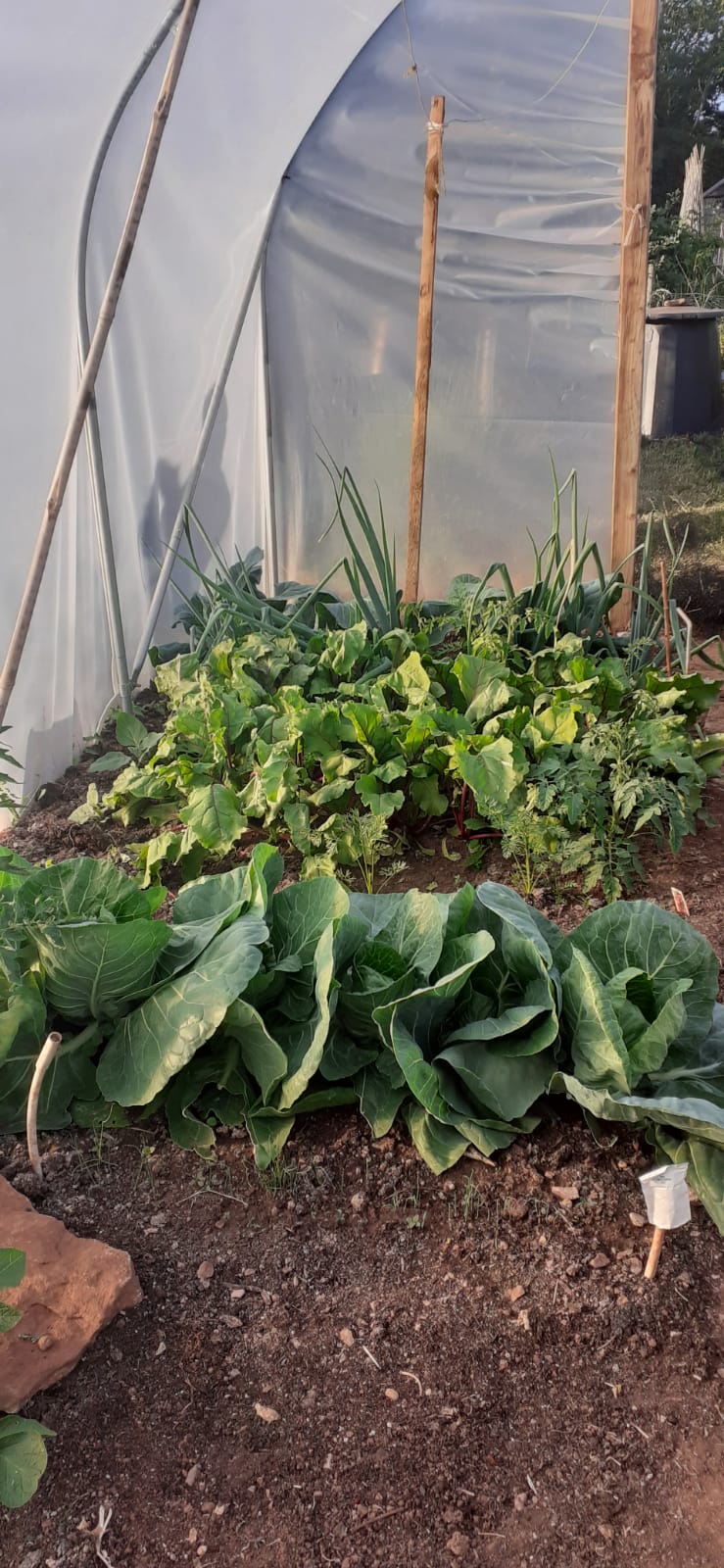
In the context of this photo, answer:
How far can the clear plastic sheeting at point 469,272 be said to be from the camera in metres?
4.35

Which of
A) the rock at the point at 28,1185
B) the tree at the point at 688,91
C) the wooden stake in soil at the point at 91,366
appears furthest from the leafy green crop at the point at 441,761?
the tree at the point at 688,91

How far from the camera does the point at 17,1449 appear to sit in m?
1.16

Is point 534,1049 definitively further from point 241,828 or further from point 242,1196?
point 241,828

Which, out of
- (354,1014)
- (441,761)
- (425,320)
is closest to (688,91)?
(425,320)

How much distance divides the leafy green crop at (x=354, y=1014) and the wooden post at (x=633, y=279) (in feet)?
7.81

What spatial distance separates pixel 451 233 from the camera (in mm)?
4621

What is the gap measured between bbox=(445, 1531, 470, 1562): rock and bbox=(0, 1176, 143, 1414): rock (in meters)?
0.49

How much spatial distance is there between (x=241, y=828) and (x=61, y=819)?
2.83ft

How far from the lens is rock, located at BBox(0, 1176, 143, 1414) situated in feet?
4.38

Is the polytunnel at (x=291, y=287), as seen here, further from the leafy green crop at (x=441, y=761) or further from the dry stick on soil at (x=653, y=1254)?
the dry stick on soil at (x=653, y=1254)

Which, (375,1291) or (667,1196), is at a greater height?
(667,1196)

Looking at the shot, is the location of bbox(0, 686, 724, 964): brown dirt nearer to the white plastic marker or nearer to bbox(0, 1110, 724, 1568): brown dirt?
bbox(0, 1110, 724, 1568): brown dirt

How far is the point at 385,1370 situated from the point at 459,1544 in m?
0.23

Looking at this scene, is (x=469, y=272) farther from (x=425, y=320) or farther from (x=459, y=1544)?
(x=459, y=1544)
